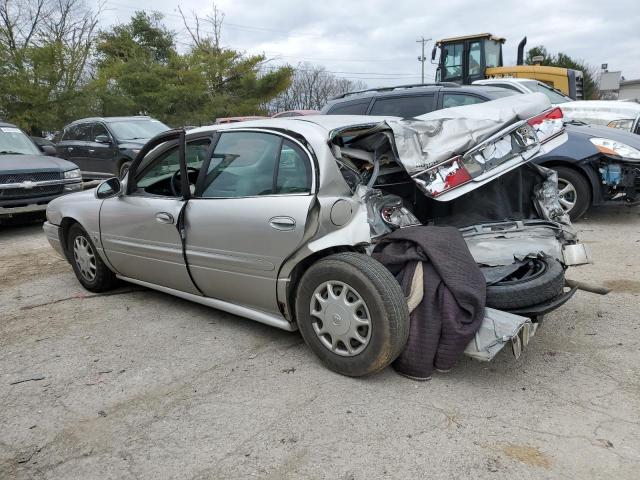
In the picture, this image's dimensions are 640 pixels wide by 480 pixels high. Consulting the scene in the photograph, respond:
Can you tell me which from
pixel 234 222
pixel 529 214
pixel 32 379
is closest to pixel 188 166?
pixel 234 222

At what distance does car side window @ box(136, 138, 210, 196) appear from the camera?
12.9ft

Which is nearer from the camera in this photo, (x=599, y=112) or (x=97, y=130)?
(x=599, y=112)

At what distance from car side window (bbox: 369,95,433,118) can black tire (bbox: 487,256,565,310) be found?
4.46 m

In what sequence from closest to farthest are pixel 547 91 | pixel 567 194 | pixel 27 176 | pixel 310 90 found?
pixel 567 194 → pixel 27 176 → pixel 547 91 → pixel 310 90

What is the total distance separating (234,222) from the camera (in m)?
3.45

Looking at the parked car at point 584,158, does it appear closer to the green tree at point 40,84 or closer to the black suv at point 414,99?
the black suv at point 414,99

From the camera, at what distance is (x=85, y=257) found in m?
4.92

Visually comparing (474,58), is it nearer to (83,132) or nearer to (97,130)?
(97,130)

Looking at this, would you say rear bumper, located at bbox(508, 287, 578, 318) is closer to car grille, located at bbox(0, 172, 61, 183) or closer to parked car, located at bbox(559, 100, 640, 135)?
parked car, located at bbox(559, 100, 640, 135)

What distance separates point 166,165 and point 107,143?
826cm

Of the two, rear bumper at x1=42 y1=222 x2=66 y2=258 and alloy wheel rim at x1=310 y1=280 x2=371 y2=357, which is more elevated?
rear bumper at x1=42 y1=222 x2=66 y2=258

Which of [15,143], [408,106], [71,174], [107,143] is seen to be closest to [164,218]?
[408,106]

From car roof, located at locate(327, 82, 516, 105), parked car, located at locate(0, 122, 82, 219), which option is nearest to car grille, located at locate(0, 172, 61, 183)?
parked car, located at locate(0, 122, 82, 219)

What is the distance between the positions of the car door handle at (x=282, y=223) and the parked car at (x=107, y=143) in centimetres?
865
